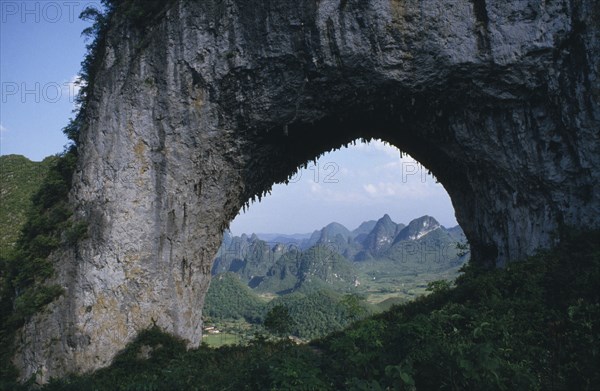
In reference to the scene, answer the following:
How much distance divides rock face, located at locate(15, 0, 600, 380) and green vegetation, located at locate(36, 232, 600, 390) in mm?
3489

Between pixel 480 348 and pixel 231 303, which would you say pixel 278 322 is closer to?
pixel 480 348

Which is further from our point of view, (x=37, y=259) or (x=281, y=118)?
(x=281, y=118)

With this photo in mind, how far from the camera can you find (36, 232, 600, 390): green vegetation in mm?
6602

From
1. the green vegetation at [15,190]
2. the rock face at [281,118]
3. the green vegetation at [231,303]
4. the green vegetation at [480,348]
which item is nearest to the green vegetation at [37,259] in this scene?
the rock face at [281,118]

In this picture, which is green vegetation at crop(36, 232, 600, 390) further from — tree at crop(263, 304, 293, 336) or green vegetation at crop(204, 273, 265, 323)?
green vegetation at crop(204, 273, 265, 323)

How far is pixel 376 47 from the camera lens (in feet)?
53.7

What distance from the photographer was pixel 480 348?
6.21 meters

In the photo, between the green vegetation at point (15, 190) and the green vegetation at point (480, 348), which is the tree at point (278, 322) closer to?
the green vegetation at point (480, 348)

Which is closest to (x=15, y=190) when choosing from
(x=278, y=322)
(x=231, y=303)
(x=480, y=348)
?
(x=278, y=322)

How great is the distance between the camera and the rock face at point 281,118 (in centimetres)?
1550

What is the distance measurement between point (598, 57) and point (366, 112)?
9214 mm

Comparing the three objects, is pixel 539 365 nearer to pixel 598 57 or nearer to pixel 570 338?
pixel 570 338

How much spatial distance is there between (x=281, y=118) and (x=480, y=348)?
14275 mm

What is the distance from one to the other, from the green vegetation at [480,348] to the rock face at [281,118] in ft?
Result: 11.4
